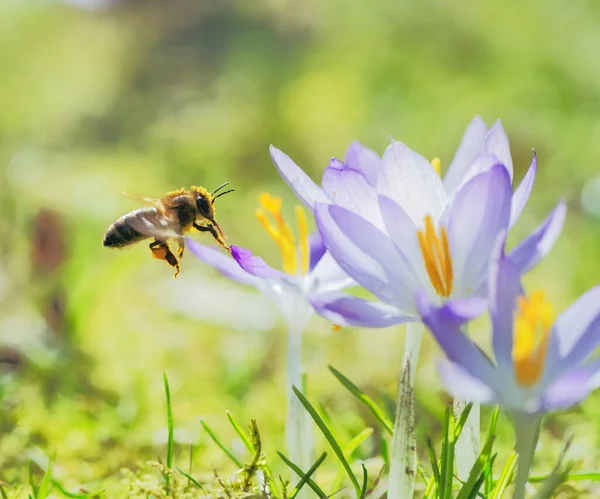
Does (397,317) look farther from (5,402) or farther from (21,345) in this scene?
(21,345)

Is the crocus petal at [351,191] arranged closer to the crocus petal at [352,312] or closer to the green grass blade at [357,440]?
the crocus petal at [352,312]

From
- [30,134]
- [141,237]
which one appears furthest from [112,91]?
[141,237]

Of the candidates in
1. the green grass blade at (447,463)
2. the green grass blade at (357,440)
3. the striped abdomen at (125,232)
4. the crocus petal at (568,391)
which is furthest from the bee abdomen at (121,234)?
the crocus petal at (568,391)

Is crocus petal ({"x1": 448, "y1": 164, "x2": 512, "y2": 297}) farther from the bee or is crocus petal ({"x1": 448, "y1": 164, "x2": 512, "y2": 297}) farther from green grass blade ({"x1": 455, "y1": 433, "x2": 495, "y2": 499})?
the bee

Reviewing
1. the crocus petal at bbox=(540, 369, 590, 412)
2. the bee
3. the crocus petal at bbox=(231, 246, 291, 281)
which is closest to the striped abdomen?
the bee

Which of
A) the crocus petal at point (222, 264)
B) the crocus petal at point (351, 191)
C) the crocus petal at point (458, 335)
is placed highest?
the crocus petal at point (351, 191)

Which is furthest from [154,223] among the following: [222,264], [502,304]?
[502,304]

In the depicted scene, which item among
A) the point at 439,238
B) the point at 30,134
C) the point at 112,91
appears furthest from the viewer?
the point at 112,91
